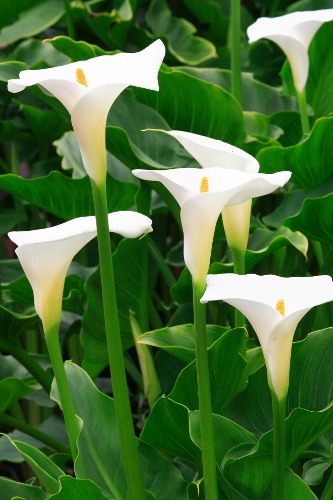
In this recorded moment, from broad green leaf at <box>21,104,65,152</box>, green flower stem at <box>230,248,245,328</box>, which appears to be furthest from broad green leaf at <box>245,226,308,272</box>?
broad green leaf at <box>21,104,65,152</box>

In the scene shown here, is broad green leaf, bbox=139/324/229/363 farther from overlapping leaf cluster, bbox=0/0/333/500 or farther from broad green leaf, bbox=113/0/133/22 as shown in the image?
broad green leaf, bbox=113/0/133/22

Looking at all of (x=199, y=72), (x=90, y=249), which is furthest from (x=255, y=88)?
(x=90, y=249)

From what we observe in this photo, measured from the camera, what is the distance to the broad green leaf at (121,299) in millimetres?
1005

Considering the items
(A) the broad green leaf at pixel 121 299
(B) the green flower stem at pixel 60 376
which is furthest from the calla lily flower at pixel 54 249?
(A) the broad green leaf at pixel 121 299

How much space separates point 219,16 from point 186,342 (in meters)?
0.93

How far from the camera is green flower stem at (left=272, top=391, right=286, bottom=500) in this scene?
600mm

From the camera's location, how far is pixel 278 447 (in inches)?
24.3

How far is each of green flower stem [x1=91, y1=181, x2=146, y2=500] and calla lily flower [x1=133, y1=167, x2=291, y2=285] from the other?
36 millimetres

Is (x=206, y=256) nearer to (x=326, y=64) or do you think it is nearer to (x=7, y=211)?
(x=326, y=64)

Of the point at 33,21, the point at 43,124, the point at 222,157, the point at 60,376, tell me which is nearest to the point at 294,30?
the point at 222,157

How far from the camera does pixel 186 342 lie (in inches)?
32.9

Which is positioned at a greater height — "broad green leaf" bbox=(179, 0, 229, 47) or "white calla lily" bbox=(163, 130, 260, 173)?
"broad green leaf" bbox=(179, 0, 229, 47)

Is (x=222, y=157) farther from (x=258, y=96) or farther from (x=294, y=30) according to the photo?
(x=258, y=96)

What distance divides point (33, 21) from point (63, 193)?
0.58 metres
